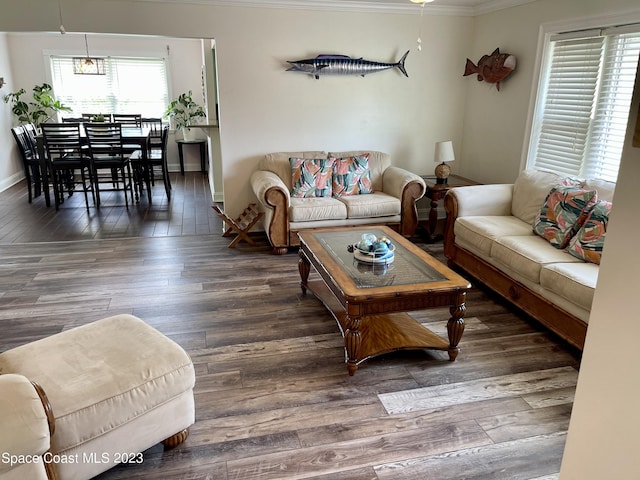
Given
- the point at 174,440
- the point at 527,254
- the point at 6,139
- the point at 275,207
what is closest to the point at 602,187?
the point at 527,254

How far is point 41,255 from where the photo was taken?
14.6 ft

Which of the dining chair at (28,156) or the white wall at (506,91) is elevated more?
the white wall at (506,91)

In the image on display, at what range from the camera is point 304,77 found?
16.6 feet

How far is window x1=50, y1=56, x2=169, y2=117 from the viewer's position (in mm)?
8109

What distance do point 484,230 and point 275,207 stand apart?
1911 mm

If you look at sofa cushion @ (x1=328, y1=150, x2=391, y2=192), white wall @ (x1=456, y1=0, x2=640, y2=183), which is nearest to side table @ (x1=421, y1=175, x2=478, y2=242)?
white wall @ (x1=456, y1=0, x2=640, y2=183)

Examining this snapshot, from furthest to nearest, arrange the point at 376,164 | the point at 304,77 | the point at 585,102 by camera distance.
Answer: the point at 376,164, the point at 304,77, the point at 585,102

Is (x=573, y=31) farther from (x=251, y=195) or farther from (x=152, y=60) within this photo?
(x=152, y=60)

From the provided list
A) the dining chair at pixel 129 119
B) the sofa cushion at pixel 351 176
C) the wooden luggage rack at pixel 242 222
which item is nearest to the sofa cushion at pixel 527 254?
the sofa cushion at pixel 351 176

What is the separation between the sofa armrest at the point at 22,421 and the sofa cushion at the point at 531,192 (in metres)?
3.71

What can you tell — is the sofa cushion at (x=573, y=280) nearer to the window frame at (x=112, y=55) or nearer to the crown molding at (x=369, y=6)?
the crown molding at (x=369, y=6)

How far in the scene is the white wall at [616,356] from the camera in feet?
3.35

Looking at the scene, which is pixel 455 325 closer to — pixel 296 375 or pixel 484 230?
pixel 296 375

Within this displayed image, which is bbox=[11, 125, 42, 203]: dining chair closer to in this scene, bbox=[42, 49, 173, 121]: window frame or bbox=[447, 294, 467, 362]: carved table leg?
bbox=[42, 49, 173, 121]: window frame
